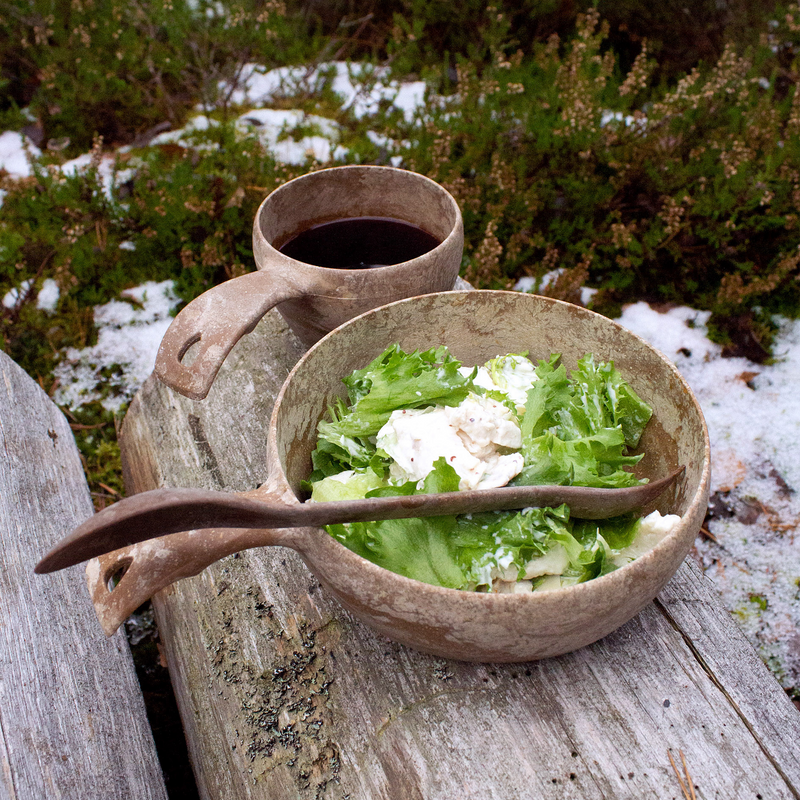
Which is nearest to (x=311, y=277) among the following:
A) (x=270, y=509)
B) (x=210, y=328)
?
(x=210, y=328)

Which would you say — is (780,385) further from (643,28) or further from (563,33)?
(563,33)

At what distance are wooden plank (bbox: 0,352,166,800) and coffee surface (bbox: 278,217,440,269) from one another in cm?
94

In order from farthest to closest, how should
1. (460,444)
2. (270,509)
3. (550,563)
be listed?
(460,444)
(550,563)
(270,509)

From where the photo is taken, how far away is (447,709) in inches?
51.6

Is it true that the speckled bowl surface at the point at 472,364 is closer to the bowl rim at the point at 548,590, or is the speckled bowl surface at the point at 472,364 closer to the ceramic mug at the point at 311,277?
the bowl rim at the point at 548,590

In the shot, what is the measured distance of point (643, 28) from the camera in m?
4.55

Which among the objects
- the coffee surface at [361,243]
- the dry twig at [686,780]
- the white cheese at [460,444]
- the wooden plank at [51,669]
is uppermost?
the white cheese at [460,444]

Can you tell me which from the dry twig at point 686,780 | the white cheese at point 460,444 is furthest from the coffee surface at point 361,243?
the dry twig at point 686,780

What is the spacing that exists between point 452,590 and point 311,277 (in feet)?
3.08

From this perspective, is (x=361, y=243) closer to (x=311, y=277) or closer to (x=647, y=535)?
(x=311, y=277)

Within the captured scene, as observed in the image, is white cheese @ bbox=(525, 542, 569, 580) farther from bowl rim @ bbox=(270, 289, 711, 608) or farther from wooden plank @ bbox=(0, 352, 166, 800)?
wooden plank @ bbox=(0, 352, 166, 800)

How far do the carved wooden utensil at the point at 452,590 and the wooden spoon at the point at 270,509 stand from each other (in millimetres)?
43

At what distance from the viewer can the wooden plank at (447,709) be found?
1237 millimetres

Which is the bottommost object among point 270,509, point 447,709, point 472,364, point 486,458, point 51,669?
point 51,669
